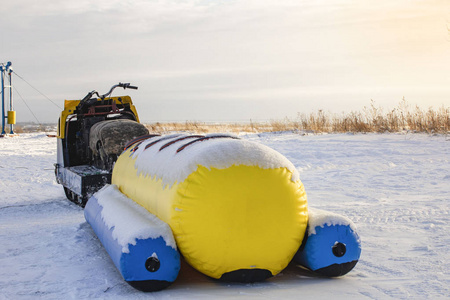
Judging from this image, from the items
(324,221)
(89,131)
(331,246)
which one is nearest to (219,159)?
(324,221)

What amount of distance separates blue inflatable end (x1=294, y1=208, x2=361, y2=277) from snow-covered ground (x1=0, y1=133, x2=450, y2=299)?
9 centimetres

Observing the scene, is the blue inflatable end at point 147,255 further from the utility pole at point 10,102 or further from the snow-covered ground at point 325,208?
the utility pole at point 10,102

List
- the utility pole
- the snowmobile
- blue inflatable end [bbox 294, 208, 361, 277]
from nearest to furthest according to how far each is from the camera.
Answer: blue inflatable end [bbox 294, 208, 361, 277] → the snowmobile → the utility pole

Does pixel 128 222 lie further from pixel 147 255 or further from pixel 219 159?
pixel 219 159

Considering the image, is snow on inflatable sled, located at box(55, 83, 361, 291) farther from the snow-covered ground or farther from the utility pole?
the utility pole

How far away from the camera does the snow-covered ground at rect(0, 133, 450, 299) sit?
320 centimetres

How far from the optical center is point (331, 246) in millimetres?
3443

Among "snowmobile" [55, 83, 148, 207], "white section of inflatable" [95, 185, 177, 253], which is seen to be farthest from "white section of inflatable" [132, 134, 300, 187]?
"snowmobile" [55, 83, 148, 207]

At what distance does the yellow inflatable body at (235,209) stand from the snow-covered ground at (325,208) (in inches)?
7.8

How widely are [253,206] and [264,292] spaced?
0.57 metres

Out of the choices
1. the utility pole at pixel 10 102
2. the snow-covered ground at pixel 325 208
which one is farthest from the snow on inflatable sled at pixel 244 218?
the utility pole at pixel 10 102

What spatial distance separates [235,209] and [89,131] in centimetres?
480

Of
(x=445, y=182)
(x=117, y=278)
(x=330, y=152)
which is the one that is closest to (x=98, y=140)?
(x=117, y=278)

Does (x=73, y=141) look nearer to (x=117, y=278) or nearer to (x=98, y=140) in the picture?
(x=98, y=140)
